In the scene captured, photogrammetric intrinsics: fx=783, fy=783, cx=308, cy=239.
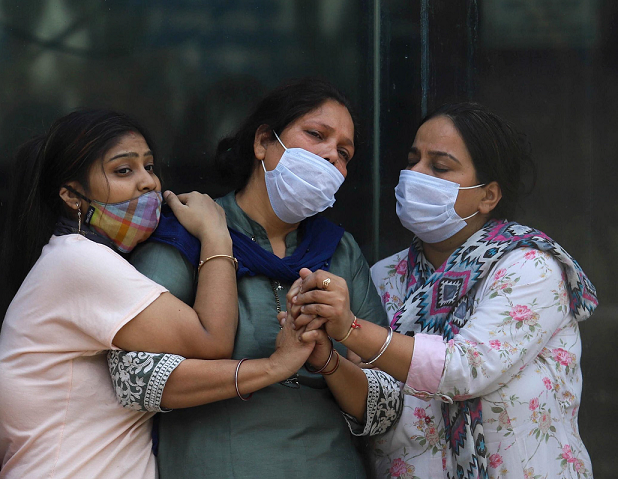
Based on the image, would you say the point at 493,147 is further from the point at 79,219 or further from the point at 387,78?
the point at 79,219

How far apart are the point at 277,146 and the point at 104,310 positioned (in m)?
0.92

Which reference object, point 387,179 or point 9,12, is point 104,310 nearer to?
point 9,12

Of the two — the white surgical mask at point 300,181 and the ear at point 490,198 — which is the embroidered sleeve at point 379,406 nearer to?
the white surgical mask at point 300,181

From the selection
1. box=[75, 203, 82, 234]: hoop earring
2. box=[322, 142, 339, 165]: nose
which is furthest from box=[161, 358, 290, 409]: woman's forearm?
box=[322, 142, 339, 165]: nose

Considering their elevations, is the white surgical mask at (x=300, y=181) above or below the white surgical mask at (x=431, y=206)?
above

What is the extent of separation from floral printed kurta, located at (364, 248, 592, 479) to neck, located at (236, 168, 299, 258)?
663mm

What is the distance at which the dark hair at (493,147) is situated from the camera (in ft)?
9.59

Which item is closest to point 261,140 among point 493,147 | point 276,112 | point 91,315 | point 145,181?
point 276,112

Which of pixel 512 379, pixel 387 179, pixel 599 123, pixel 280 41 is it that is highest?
pixel 280 41

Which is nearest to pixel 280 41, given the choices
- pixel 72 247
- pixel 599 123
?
pixel 599 123

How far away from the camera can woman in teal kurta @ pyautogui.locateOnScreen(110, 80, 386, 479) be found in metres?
2.40

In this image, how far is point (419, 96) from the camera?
370 centimetres

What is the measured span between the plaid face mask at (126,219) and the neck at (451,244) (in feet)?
3.62

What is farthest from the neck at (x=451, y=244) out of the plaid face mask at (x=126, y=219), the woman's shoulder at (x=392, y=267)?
the plaid face mask at (x=126, y=219)
